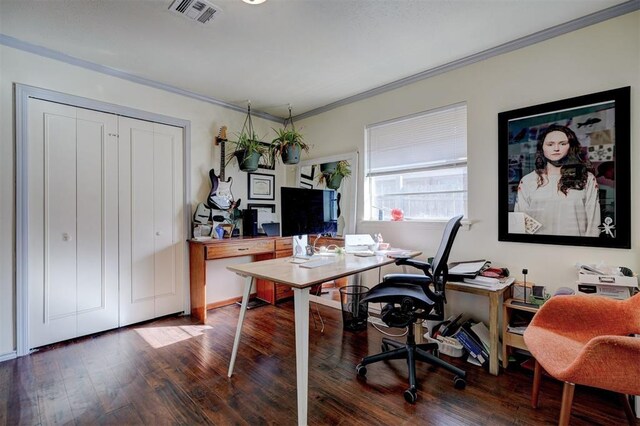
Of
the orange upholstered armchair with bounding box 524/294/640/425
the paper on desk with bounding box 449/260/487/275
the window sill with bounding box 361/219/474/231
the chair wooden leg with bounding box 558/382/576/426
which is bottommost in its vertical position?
the chair wooden leg with bounding box 558/382/576/426

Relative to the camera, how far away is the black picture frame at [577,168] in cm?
197

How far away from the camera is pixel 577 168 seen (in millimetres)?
2125

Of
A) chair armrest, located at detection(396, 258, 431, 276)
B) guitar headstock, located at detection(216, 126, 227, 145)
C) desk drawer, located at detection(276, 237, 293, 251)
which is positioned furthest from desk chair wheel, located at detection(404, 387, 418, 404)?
guitar headstock, located at detection(216, 126, 227, 145)

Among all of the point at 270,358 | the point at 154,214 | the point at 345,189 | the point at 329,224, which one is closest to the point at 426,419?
the point at 270,358

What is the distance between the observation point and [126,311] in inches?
114

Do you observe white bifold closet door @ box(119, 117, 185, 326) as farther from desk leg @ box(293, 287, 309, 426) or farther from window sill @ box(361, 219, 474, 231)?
desk leg @ box(293, 287, 309, 426)

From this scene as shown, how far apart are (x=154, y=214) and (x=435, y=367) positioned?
9.49 ft

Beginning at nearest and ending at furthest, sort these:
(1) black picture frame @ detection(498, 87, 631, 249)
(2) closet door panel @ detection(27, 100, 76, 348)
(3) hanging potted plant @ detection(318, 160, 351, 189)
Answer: (1) black picture frame @ detection(498, 87, 631, 249) < (2) closet door panel @ detection(27, 100, 76, 348) < (3) hanging potted plant @ detection(318, 160, 351, 189)

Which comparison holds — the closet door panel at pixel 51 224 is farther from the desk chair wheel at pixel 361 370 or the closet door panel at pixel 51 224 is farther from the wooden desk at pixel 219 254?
the desk chair wheel at pixel 361 370

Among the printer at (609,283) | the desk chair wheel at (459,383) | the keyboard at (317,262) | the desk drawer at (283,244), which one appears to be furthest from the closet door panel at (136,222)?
the printer at (609,283)

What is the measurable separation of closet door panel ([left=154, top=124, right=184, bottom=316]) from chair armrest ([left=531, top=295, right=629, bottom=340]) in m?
3.17

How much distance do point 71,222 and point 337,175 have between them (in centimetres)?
260

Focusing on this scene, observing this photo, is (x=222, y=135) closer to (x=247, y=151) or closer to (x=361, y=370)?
(x=247, y=151)

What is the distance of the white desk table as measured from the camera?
1.54 metres
